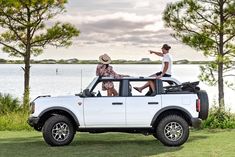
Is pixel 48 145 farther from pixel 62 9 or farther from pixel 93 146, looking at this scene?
pixel 62 9

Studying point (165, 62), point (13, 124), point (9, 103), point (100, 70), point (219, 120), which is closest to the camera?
point (165, 62)

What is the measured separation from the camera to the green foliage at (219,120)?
16766mm

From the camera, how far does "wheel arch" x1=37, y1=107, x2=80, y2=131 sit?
42.0 ft

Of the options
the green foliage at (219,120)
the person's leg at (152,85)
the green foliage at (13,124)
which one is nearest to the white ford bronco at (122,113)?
the person's leg at (152,85)

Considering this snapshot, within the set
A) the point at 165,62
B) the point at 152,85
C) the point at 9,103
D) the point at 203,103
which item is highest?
the point at 165,62

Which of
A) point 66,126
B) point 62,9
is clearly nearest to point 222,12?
point 62,9

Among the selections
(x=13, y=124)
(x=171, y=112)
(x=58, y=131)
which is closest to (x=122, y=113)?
(x=171, y=112)

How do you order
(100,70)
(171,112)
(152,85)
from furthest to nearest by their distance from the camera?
(100,70)
(152,85)
(171,112)

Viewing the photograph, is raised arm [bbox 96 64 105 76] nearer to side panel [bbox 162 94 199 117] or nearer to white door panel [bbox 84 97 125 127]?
white door panel [bbox 84 97 125 127]

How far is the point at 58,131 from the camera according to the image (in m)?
12.9

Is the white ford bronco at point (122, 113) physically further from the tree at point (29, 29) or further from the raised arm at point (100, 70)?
the tree at point (29, 29)

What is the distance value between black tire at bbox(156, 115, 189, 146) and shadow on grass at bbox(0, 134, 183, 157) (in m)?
0.17

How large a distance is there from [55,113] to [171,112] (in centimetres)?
269

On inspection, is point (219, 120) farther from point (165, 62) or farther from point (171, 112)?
point (171, 112)
